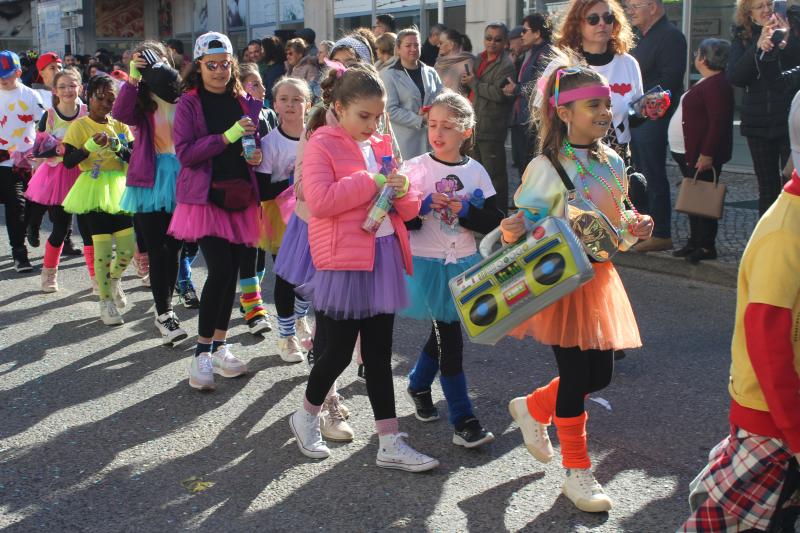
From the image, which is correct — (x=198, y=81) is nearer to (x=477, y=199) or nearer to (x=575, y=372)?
(x=477, y=199)

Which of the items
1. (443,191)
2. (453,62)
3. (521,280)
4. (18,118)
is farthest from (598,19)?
(18,118)

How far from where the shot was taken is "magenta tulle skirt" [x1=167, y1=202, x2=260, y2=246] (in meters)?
5.49

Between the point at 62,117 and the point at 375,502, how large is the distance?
202 inches

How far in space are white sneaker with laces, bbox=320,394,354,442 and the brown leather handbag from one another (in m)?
3.96

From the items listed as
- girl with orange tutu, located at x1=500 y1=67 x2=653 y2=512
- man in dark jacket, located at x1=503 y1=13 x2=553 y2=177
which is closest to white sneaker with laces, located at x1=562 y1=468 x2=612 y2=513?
girl with orange tutu, located at x1=500 y1=67 x2=653 y2=512

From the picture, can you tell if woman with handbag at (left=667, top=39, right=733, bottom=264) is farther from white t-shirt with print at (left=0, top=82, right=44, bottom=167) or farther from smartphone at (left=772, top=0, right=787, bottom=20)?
white t-shirt with print at (left=0, top=82, right=44, bottom=167)

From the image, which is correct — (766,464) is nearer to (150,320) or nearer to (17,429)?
(17,429)

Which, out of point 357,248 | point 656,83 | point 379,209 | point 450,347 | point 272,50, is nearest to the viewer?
point 379,209

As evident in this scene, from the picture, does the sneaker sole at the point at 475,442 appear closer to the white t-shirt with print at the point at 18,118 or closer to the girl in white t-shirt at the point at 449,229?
the girl in white t-shirt at the point at 449,229

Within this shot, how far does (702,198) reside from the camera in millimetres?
7770

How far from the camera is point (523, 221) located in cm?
375

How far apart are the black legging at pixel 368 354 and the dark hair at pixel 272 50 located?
9099 millimetres

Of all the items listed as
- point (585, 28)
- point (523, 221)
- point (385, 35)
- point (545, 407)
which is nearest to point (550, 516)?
point (545, 407)

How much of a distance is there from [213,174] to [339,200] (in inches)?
65.0
